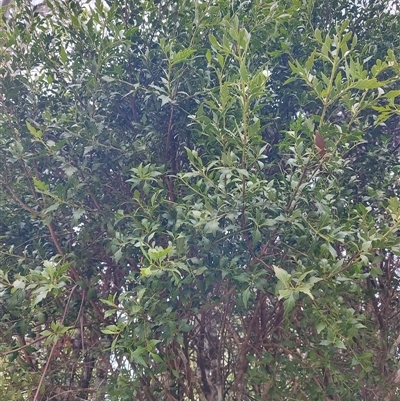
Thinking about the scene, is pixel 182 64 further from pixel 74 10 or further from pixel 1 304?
pixel 1 304

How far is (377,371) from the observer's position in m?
2.21

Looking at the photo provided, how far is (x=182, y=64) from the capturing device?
189 cm

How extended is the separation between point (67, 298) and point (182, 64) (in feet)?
3.83

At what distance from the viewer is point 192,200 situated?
176cm

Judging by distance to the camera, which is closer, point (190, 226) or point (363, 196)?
point (190, 226)

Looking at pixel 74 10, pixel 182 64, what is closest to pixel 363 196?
pixel 182 64

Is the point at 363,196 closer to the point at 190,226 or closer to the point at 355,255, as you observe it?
the point at 355,255

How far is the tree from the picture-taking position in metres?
1.55

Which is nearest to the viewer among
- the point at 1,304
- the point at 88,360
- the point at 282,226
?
the point at 282,226

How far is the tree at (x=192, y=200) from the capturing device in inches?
61.1

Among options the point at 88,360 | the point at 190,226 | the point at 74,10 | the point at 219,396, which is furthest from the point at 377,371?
the point at 74,10

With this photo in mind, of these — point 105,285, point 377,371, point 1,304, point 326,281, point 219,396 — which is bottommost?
point 377,371

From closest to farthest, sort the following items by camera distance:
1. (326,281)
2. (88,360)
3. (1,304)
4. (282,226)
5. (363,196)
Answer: (326,281)
(282,226)
(1,304)
(363,196)
(88,360)

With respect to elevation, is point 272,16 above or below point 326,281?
above
